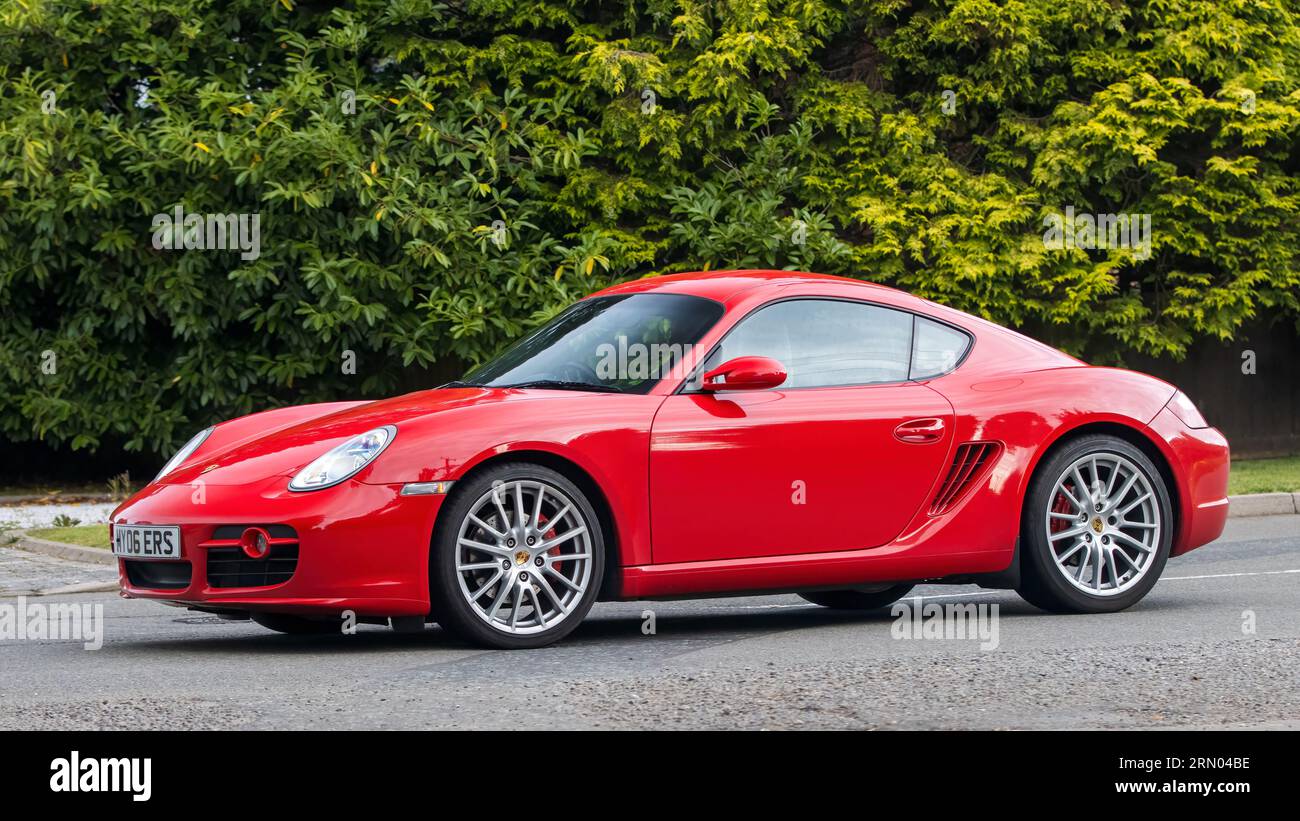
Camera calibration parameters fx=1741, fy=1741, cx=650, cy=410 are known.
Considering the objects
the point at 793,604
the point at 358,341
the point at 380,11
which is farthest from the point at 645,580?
the point at 380,11

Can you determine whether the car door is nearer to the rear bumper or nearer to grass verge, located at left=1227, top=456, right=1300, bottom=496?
the rear bumper

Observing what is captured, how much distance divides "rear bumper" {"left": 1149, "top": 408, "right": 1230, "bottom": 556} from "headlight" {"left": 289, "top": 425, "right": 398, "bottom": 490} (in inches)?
143

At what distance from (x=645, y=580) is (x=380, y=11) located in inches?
476

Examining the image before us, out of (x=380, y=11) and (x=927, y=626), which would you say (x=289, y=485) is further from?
(x=380, y=11)

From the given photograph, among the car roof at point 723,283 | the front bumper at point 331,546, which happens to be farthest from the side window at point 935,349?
the front bumper at point 331,546

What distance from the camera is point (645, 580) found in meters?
7.15

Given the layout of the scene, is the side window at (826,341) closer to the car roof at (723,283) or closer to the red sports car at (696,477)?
the red sports car at (696,477)

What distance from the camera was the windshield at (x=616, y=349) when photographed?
7438 mm

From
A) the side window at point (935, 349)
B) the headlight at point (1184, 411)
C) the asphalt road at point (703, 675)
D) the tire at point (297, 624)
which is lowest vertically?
the asphalt road at point (703, 675)

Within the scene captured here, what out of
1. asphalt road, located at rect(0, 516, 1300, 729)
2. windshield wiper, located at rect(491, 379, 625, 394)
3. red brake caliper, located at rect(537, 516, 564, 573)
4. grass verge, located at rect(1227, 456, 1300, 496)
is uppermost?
windshield wiper, located at rect(491, 379, 625, 394)

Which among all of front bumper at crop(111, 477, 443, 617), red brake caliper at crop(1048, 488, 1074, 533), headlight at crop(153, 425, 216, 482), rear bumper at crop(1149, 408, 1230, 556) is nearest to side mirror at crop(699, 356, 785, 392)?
front bumper at crop(111, 477, 443, 617)

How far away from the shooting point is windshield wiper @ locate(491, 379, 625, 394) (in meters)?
7.34

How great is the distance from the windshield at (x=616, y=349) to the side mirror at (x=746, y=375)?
165mm

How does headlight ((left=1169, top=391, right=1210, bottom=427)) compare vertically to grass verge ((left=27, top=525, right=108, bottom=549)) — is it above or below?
above
